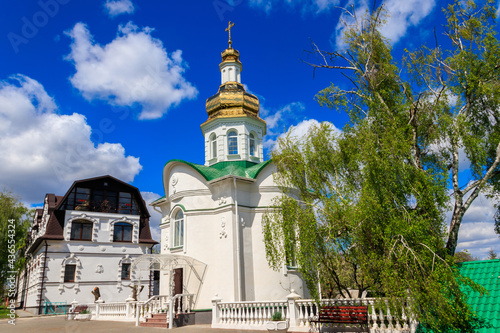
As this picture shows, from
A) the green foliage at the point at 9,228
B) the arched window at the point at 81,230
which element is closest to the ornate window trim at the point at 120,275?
the arched window at the point at 81,230

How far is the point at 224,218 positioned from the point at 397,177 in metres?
7.88

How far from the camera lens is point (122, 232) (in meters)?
26.1

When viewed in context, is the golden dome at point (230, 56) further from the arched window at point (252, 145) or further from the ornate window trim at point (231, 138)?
the arched window at point (252, 145)

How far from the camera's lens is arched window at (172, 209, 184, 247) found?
1560cm

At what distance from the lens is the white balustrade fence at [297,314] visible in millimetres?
7961

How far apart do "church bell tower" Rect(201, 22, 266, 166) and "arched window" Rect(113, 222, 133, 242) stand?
38.2 ft

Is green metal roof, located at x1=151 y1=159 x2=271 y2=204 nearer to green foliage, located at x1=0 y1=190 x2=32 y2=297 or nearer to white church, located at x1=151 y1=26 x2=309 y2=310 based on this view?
white church, located at x1=151 y1=26 x2=309 y2=310

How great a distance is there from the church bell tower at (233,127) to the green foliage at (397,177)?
659 cm

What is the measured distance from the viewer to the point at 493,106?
8828 millimetres

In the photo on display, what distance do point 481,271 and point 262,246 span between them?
25.5 ft

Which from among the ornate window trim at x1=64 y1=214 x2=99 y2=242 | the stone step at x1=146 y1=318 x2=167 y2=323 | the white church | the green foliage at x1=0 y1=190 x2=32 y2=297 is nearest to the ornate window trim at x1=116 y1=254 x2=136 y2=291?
the ornate window trim at x1=64 y1=214 x2=99 y2=242

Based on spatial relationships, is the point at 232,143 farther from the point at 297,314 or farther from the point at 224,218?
the point at 297,314

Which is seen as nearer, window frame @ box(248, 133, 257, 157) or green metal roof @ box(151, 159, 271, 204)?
green metal roof @ box(151, 159, 271, 204)

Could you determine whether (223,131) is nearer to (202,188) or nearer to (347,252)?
(202,188)
